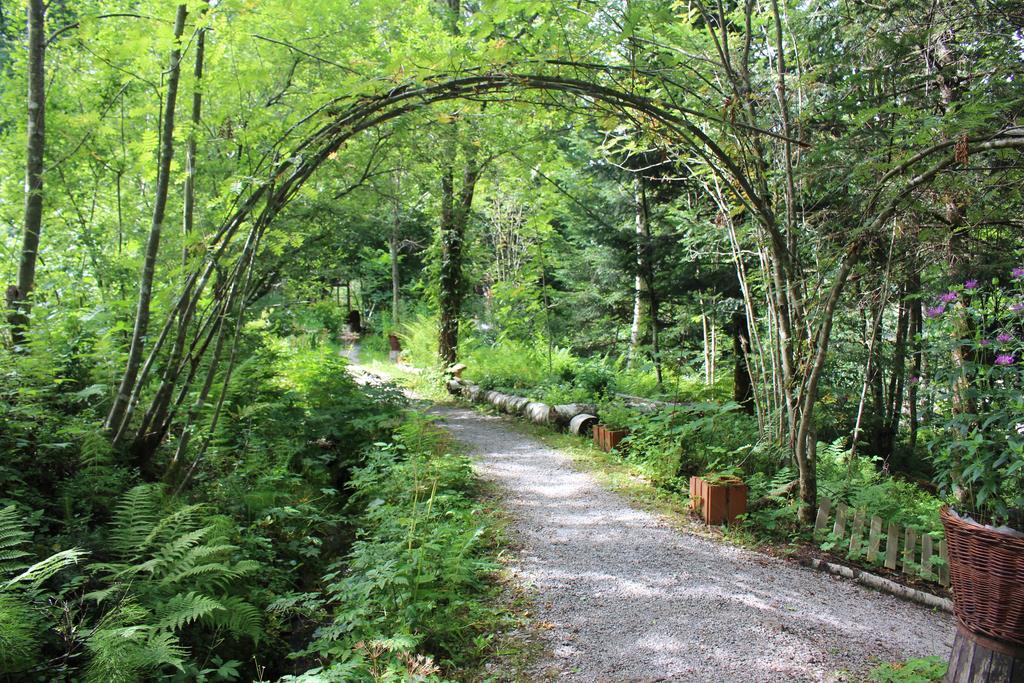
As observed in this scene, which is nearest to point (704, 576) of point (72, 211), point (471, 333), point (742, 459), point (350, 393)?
point (742, 459)

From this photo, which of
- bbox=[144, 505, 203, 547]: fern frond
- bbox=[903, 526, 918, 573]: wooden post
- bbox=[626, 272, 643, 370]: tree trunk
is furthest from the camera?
bbox=[626, 272, 643, 370]: tree trunk

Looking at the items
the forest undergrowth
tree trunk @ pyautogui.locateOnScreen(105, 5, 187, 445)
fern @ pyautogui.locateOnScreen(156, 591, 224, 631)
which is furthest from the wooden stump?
tree trunk @ pyautogui.locateOnScreen(105, 5, 187, 445)

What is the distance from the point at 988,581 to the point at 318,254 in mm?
6856

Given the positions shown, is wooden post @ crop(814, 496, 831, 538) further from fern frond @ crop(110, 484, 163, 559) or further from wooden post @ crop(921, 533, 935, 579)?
fern frond @ crop(110, 484, 163, 559)

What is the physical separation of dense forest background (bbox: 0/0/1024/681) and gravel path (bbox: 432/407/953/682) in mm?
465

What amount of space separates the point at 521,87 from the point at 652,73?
2.62 ft

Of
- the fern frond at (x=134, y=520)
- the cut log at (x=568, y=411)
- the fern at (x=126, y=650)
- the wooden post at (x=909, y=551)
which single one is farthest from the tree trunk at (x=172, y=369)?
the cut log at (x=568, y=411)

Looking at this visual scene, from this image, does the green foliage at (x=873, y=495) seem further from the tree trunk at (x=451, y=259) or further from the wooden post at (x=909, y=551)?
the tree trunk at (x=451, y=259)

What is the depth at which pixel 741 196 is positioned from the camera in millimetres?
4500

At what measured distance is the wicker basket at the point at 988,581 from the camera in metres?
2.06

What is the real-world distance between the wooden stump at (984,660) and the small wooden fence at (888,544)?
182 cm

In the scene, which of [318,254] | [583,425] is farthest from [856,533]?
[318,254]

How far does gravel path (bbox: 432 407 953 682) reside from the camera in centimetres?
279

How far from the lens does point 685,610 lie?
10.8ft
